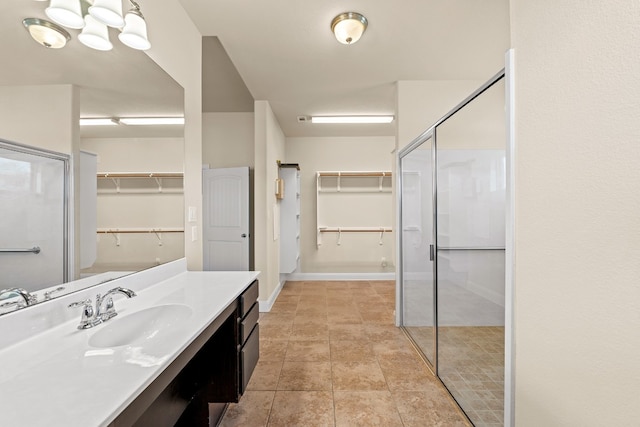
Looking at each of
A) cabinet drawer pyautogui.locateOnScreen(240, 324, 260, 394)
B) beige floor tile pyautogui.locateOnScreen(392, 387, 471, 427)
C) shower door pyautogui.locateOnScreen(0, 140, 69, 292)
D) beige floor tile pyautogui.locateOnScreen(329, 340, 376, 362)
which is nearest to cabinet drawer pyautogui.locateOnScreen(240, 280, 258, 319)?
cabinet drawer pyautogui.locateOnScreen(240, 324, 260, 394)

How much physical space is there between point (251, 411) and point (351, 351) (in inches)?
41.0

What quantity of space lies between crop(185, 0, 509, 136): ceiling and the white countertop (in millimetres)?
2009

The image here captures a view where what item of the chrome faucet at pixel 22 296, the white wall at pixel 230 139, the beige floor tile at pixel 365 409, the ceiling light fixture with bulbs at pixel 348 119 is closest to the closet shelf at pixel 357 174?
the ceiling light fixture with bulbs at pixel 348 119

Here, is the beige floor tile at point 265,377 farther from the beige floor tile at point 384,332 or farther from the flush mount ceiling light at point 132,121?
the flush mount ceiling light at point 132,121

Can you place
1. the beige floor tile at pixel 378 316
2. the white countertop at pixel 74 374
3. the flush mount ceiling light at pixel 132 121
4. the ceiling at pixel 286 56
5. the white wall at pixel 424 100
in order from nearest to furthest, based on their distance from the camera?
the white countertop at pixel 74 374, the ceiling at pixel 286 56, the flush mount ceiling light at pixel 132 121, the white wall at pixel 424 100, the beige floor tile at pixel 378 316

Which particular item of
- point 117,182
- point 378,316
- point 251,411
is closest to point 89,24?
point 117,182

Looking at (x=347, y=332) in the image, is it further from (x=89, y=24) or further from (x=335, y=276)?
(x=89, y=24)

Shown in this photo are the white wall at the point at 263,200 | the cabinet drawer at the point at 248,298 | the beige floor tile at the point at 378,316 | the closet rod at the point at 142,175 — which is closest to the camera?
the closet rod at the point at 142,175

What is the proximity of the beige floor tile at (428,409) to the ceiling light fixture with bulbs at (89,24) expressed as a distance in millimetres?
2556

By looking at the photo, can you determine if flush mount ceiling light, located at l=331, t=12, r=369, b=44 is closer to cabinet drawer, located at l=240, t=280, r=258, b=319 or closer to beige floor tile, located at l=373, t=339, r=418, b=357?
cabinet drawer, located at l=240, t=280, r=258, b=319

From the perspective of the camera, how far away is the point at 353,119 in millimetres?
4074

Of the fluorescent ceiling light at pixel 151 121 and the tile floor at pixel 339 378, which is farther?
the tile floor at pixel 339 378

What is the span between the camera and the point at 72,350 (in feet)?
2.89

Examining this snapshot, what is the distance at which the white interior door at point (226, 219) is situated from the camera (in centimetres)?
380
